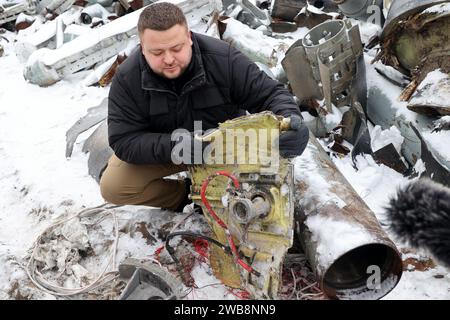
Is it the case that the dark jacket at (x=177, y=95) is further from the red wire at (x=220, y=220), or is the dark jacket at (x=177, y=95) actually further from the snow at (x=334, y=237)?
the snow at (x=334, y=237)

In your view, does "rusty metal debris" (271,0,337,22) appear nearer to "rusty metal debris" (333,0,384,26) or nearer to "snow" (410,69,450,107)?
"rusty metal debris" (333,0,384,26)

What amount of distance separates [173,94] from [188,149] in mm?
421

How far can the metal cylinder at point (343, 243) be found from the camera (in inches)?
90.7

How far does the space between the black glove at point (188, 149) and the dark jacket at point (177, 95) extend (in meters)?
0.12

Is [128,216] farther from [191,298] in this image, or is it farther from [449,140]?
[449,140]

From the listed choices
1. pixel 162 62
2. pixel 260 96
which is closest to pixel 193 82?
pixel 162 62

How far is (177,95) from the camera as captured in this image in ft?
8.92

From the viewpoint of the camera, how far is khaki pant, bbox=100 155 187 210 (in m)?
2.96

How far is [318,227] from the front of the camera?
2.45 metres

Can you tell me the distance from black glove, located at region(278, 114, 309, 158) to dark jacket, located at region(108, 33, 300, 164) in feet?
1.31

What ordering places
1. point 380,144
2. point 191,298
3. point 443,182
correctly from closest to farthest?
1. point 191,298
2. point 443,182
3. point 380,144

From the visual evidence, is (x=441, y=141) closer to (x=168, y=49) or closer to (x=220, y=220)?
(x=220, y=220)

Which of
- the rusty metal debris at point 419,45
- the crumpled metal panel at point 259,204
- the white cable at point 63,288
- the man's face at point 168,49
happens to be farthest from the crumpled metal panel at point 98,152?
the rusty metal debris at point 419,45

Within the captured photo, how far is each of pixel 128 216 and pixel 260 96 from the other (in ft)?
4.43
